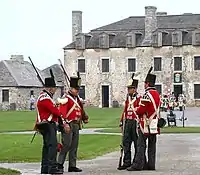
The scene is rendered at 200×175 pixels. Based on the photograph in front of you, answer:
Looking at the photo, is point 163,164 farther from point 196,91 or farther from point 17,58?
point 17,58

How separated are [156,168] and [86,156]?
4404 mm

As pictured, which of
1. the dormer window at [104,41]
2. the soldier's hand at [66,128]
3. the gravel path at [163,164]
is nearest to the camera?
the soldier's hand at [66,128]

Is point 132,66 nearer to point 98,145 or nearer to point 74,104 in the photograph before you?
point 98,145

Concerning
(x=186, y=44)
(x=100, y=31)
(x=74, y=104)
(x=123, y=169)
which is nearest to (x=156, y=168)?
(x=123, y=169)

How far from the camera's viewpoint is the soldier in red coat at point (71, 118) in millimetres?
16547

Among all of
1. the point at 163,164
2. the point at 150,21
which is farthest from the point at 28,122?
the point at 150,21

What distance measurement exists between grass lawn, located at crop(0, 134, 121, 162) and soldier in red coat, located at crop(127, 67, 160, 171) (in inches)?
161

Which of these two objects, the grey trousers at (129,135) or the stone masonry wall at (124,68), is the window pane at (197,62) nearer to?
the stone masonry wall at (124,68)

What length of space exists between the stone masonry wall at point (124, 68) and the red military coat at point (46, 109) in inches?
2779

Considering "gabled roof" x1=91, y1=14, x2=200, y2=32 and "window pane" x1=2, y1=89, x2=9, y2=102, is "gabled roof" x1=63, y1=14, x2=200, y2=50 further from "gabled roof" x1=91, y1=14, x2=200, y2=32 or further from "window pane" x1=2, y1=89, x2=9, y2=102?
"window pane" x1=2, y1=89, x2=9, y2=102

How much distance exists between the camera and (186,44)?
87.8 meters

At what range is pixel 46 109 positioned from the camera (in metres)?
15.8

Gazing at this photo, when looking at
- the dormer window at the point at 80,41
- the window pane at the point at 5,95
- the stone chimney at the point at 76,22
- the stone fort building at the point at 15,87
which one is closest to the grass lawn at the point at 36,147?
the stone fort building at the point at 15,87

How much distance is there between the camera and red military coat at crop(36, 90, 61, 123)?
15688 millimetres
